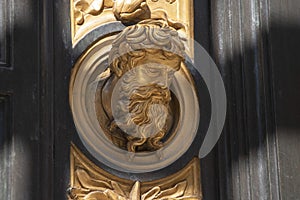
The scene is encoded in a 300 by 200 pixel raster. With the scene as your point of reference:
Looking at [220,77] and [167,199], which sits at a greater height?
[220,77]

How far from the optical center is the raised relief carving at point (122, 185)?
8.93ft

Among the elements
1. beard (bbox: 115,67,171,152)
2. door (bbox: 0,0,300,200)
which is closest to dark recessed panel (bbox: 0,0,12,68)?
door (bbox: 0,0,300,200)

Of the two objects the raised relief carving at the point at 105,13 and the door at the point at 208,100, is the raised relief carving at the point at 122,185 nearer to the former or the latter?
the door at the point at 208,100

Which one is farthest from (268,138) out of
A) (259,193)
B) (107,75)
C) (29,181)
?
(29,181)

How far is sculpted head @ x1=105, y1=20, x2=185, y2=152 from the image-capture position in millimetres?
2793

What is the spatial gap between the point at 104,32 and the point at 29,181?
463 mm

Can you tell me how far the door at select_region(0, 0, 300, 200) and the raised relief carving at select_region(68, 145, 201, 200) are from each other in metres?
0.02

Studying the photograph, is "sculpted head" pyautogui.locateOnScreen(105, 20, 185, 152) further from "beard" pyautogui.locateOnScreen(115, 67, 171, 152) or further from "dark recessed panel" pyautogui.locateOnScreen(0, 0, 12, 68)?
"dark recessed panel" pyautogui.locateOnScreen(0, 0, 12, 68)

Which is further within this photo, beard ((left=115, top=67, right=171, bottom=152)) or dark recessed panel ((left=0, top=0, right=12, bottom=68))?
beard ((left=115, top=67, right=171, bottom=152))

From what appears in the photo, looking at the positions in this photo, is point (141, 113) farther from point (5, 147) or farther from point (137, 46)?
point (5, 147)

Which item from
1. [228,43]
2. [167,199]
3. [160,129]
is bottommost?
[167,199]

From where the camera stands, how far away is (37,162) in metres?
2.62

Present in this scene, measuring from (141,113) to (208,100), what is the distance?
0.21 metres

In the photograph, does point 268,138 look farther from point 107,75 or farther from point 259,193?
point 107,75
